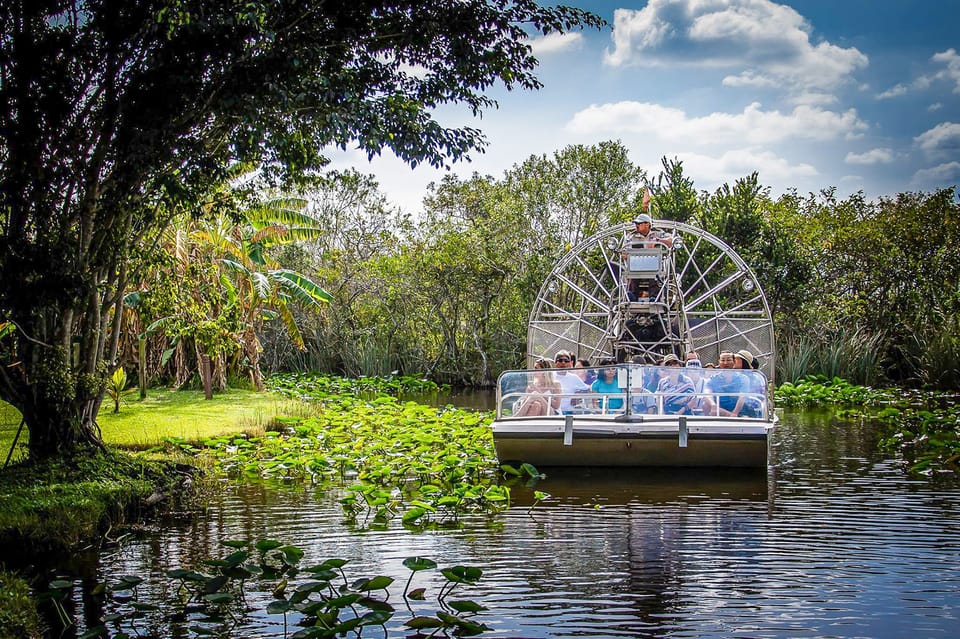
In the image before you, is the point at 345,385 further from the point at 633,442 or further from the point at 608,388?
the point at 633,442

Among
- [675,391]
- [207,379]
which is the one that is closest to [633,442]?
[675,391]

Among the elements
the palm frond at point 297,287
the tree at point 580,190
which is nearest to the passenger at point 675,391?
the palm frond at point 297,287

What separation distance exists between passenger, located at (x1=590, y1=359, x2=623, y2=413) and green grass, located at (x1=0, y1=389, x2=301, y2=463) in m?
6.77

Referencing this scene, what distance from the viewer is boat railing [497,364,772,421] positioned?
12.0m

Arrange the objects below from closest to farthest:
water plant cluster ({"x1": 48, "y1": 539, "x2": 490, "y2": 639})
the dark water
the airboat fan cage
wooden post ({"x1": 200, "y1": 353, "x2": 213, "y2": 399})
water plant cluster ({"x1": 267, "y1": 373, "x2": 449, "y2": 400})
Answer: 1. water plant cluster ({"x1": 48, "y1": 539, "x2": 490, "y2": 639})
2. the dark water
3. the airboat fan cage
4. wooden post ({"x1": 200, "y1": 353, "x2": 213, "y2": 399})
5. water plant cluster ({"x1": 267, "y1": 373, "x2": 449, "y2": 400})

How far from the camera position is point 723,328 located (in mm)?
17594

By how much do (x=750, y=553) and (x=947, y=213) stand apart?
79.4 feet

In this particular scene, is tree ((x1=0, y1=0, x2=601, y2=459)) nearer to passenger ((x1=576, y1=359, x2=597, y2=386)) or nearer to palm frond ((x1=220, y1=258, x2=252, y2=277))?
passenger ((x1=576, y1=359, x2=597, y2=386))

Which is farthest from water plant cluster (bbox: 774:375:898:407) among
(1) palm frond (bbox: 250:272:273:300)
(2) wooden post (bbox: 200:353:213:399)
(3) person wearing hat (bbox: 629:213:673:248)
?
(2) wooden post (bbox: 200:353:213:399)

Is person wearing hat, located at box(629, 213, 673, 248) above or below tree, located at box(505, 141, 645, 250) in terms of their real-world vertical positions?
below

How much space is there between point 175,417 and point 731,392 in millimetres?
10787

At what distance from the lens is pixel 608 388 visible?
39.8 feet

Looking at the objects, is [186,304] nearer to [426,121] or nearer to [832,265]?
[426,121]

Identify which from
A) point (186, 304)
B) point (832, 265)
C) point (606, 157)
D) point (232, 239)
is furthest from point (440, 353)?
point (186, 304)
